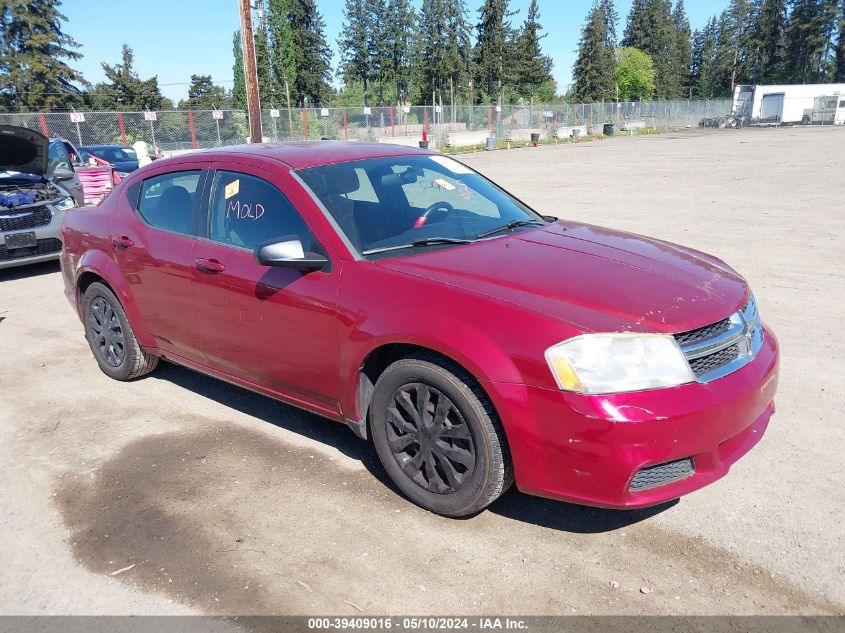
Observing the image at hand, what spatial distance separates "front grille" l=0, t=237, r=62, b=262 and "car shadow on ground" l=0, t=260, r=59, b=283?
18.7 inches

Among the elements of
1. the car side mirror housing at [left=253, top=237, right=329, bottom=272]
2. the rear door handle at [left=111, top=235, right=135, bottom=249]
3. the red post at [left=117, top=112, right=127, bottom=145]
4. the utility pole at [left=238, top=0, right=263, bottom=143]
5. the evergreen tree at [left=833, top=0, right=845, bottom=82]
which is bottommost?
the rear door handle at [left=111, top=235, right=135, bottom=249]

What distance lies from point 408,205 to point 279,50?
7400 cm

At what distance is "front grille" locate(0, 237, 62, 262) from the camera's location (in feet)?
28.5

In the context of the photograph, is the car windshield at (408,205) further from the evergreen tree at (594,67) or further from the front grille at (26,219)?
the evergreen tree at (594,67)

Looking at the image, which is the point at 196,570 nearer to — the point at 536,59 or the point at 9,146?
the point at 9,146

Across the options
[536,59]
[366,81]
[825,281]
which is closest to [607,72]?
[536,59]

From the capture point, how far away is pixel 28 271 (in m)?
9.72

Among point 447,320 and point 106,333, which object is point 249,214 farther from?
point 106,333

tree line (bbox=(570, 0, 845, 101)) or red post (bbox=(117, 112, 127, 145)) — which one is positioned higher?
tree line (bbox=(570, 0, 845, 101))

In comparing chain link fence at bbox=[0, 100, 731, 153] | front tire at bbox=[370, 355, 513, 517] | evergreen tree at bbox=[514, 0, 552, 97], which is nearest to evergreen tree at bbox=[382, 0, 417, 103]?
evergreen tree at bbox=[514, 0, 552, 97]

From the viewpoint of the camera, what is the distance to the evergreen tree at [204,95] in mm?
87625

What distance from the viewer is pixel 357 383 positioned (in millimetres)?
3469

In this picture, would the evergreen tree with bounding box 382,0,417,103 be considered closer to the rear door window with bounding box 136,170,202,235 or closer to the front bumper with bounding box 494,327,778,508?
the rear door window with bounding box 136,170,202,235

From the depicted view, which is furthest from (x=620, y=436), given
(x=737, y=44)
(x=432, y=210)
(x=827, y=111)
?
(x=737, y=44)
